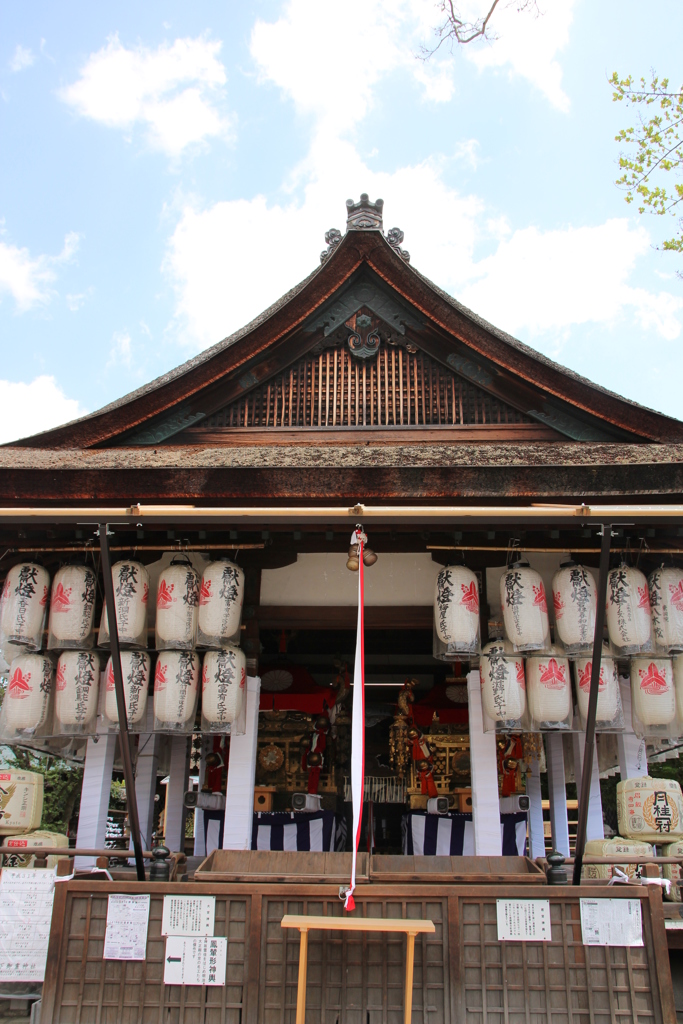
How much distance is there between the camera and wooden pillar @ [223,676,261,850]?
20.6 ft

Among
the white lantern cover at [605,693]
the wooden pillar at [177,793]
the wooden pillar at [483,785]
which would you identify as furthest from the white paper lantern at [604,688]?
the wooden pillar at [177,793]

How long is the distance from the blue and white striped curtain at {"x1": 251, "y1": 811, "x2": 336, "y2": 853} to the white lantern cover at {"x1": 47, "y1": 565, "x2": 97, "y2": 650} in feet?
11.2

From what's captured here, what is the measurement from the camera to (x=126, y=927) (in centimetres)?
489

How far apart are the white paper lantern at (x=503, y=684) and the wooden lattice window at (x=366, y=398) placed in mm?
3094

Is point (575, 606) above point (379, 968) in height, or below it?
above

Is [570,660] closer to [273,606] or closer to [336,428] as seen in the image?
[273,606]

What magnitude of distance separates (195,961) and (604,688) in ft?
11.8

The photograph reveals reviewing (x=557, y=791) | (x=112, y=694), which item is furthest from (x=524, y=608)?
(x=557, y=791)

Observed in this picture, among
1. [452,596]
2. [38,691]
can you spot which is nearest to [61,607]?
[38,691]

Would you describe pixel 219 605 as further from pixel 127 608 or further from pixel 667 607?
pixel 667 607

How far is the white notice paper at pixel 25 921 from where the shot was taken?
5.25 m

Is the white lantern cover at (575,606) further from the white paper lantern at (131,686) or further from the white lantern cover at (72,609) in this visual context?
the white lantern cover at (72,609)

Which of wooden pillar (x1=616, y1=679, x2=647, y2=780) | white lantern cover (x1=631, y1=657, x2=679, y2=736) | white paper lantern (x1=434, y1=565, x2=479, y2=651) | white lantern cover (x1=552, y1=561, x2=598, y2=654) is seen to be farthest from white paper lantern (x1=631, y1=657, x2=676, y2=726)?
white paper lantern (x1=434, y1=565, x2=479, y2=651)

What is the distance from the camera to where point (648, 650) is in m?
5.95
